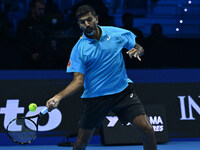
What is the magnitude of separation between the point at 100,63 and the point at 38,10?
11.6 feet

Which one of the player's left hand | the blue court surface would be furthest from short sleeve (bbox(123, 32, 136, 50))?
the blue court surface

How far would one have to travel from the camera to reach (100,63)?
4.75 meters

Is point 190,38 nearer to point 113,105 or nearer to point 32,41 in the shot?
point 32,41

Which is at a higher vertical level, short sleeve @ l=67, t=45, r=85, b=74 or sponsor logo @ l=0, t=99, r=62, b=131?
short sleeve @ l=67, t=45, r=85, b=74

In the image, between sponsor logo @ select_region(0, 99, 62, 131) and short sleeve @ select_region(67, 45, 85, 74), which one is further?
sponsor logo @ select_region(0, 99, 62, 131)

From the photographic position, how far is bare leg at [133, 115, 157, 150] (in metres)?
4.66

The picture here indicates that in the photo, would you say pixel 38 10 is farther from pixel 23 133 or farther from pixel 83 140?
pixel 83 140

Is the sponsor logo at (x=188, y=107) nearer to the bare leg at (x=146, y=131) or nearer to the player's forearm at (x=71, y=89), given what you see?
the bare leg at (x=146, y=131)

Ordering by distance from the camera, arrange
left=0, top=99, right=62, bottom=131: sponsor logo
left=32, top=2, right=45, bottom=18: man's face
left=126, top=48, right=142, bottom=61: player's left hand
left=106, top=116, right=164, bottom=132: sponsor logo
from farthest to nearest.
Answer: left=32, top=2, right=45, bottom=18: man's face < left=106, top=116, right=164, bottom=132: sponsor logo < left=0, top=99, right=62, bottom=131: sponsor logo < left=126, top=48, right=142, bottom=61: player's left hand

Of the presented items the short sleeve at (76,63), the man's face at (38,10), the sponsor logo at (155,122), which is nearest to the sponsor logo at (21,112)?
the sponsor logo at (155,122)

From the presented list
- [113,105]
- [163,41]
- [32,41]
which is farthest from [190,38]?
[113,105]

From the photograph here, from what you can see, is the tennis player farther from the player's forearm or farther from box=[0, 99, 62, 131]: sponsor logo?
box=[0, 99, 62, 131]: sponsor logo

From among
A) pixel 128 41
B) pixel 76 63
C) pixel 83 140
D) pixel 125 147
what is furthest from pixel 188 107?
pixel 76 63

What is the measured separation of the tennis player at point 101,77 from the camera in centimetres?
466
